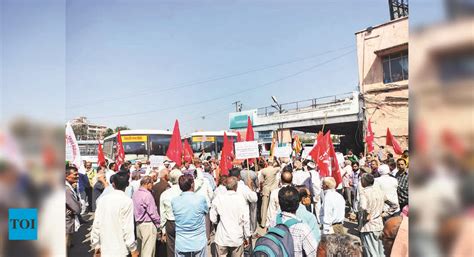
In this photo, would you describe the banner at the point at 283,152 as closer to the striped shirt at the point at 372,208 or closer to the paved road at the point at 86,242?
the paved road at the point at 86,242

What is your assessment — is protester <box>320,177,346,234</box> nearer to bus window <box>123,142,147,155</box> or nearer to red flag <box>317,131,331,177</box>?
red flag <box>317,131,331,177</box>

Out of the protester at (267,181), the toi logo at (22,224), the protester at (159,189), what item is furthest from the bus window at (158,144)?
the toi logo at (22,224)

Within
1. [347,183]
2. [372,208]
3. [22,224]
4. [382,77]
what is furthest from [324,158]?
[382,77]

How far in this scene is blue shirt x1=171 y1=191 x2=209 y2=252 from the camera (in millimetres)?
3994

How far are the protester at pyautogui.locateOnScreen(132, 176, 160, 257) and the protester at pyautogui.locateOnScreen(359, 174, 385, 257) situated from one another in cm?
293

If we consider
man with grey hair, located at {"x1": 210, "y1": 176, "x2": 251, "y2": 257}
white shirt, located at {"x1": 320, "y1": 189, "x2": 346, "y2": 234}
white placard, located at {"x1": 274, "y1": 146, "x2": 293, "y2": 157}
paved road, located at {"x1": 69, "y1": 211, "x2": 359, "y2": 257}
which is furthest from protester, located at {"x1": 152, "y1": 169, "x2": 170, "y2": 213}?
white placard, located at {"x1": 274, "y1": 146, "x2": 293, "y2": 157}

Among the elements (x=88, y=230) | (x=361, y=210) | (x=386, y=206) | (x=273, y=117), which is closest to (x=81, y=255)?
(x=88, y=230)

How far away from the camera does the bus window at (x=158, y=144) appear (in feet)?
54.6

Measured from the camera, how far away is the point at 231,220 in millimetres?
4164

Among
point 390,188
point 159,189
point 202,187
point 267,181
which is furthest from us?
point 267,181

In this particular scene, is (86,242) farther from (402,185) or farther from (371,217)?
(402,185)

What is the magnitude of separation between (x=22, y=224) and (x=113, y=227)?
235 centimetres

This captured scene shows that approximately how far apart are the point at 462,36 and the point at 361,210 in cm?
434

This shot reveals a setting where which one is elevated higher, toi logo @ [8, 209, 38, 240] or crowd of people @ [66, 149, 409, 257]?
toi logo @ [8, 209, 38, 240]
